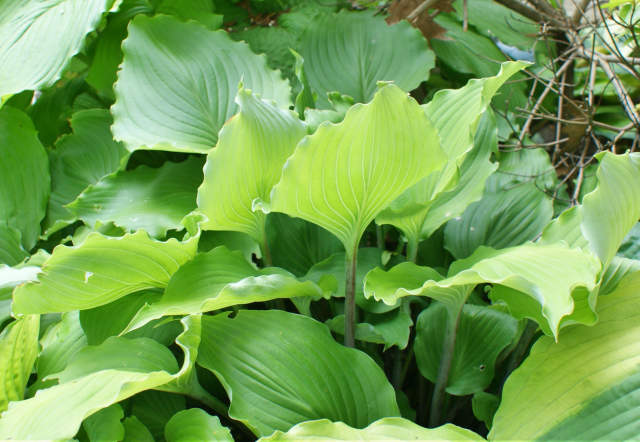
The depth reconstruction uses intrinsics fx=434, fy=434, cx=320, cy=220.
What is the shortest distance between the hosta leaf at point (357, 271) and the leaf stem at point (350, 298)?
0.08ft

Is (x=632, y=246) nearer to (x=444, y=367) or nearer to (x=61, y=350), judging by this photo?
(x=444, y=367)

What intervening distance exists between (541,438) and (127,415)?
0.54m

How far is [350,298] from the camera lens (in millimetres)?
603

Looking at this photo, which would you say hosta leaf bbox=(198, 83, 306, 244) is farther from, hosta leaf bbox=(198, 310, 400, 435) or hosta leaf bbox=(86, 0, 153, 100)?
hosta leaf bbox=(86, 0, 153, 100)

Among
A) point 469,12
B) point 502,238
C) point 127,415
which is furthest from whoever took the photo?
point 469,12

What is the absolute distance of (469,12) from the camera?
1.25 m

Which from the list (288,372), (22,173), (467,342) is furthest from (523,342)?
(22,173)

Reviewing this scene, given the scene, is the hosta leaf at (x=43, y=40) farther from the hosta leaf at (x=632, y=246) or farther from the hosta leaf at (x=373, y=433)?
the hosta leaf at (x=632, y=246)

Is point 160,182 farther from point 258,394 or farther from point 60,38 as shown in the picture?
point 258,394

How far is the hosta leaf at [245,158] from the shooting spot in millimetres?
535

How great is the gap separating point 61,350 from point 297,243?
0.41m

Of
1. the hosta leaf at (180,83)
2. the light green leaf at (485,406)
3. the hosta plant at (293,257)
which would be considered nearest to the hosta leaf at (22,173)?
the hosta plant at (293,257)

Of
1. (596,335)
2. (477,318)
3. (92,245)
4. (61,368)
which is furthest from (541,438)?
(61,368)

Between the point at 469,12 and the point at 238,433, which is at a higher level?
the point at 469,12
